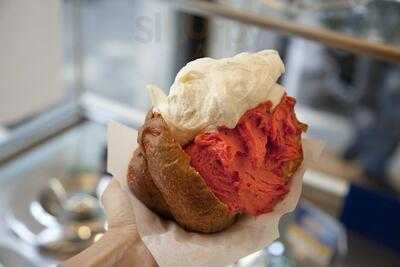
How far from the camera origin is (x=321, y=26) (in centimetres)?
A: 83

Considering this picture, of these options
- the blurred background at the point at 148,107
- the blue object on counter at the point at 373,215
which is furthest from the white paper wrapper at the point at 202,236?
the blue object on counter at the point at 373,215

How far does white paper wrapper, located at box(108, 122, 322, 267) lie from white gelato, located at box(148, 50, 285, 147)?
0.07 meters

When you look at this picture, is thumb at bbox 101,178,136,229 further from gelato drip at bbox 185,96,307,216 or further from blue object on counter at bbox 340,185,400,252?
blue object on counter at bbox 340,185,400,252

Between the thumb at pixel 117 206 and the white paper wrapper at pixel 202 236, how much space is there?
0.01 metres

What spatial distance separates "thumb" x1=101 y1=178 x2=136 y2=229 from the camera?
44 centimetres

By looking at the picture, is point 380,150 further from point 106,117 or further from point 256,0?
point 106,117

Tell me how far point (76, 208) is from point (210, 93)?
1.79 feet

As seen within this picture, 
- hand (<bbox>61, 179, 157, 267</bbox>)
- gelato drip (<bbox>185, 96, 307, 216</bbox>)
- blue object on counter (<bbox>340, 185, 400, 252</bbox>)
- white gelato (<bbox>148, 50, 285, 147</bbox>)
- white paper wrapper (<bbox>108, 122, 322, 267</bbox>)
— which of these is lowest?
blue object on counter (<bbox>340, 185, 400, 252</bbox>)

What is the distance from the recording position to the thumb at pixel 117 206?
0.44 m

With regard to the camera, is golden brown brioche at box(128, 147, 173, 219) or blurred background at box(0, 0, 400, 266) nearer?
golden brown brioche at box(128, 147, 173, 219)

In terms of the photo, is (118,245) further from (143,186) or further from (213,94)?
(213,94)

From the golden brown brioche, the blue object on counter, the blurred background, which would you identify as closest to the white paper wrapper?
the golden brown brioche

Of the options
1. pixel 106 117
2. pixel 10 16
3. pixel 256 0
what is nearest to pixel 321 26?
pixel 256 0

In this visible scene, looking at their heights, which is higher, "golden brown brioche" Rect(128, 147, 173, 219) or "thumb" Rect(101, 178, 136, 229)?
"golden brown brioche" Rect(128, 147, 173, 219)
